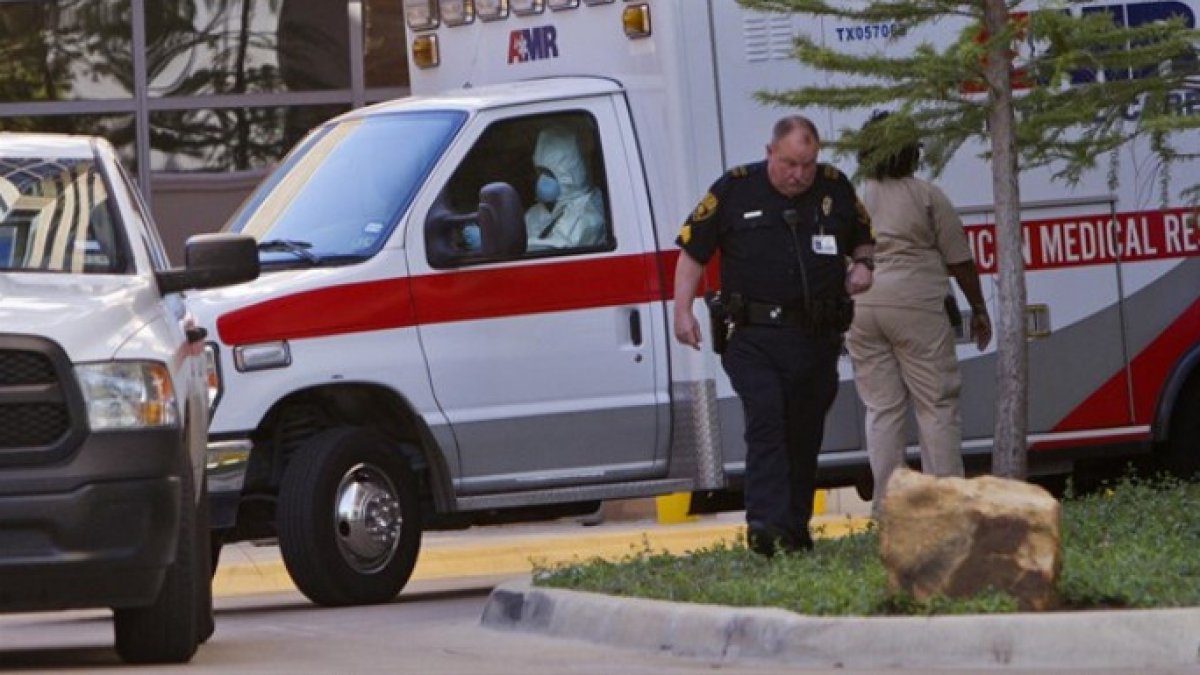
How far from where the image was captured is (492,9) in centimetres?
1455

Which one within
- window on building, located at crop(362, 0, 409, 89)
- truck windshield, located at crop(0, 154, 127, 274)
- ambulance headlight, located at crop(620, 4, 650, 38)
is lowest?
truck windshield, located at crop(0, 154, 127, 274)

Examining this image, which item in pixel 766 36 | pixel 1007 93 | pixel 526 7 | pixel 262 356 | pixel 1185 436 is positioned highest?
pixel 526 7

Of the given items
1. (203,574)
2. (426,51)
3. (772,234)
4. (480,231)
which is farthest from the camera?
(426,51)

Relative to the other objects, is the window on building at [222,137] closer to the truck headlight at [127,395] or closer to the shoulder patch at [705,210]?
the shoulder patch at [705,210]

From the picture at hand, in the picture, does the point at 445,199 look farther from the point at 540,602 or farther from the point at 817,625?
the point at 817,625

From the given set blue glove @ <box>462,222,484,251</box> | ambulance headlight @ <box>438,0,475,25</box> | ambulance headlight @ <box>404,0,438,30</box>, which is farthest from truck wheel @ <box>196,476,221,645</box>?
ambulance headlight @ <box>404,0,438,30</box>

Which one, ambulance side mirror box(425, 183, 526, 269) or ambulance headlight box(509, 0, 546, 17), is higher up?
ambulance headlight box(509, 0, 546, 17)

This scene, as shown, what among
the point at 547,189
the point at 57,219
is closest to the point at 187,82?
the point at 547,189

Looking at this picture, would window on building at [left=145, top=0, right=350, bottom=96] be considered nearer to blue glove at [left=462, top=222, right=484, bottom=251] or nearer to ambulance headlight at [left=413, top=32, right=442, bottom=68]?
ambulance headlight at [left=413, top=32, right=442, bottom=68]

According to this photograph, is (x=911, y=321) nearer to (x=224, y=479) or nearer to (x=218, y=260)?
(x=224, y=479)

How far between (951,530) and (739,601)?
2.83 feet

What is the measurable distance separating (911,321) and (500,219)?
69.2 inches

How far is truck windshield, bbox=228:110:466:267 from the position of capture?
13203 millimetres

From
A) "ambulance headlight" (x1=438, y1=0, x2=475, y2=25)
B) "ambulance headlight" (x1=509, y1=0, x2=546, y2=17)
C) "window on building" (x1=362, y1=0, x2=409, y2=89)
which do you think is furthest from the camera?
→ "window on building" (x1=362, y1=0, x2=409, y2=89)
